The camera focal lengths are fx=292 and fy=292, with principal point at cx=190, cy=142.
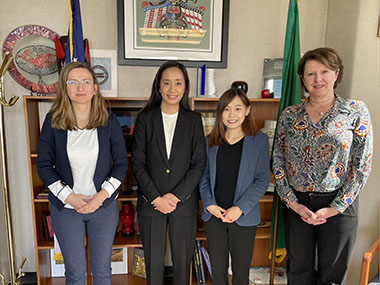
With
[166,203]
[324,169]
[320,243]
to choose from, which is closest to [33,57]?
[166,203]

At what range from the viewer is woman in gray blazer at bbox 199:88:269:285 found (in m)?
1.66

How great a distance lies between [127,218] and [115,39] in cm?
139

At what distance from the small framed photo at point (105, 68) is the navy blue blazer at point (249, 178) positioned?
1058 mm

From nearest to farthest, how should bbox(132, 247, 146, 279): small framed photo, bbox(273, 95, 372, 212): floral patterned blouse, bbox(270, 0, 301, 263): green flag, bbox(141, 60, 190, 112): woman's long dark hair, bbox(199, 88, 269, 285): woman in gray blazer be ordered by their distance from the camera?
bbox(273, 95, 372, 212): floral patterned blouse, bbox(199, 88, 269, 285): woman in gray blazer, bbox(141, 60, 190, 112): woman's long dark hair, bbox(270, 0, 301, 263): green flag, bbox(132, 247, 146, 279): small framed photo

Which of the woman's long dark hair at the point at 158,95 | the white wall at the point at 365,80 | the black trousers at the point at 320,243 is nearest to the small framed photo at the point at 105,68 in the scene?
the woman's long dark hair at the point at 158,95

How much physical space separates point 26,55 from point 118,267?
1.81 meters

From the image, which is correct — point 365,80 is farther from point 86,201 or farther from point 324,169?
point 86,201

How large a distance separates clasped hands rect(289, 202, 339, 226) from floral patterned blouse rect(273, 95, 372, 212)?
0.04 m

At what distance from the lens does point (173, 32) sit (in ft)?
7.48

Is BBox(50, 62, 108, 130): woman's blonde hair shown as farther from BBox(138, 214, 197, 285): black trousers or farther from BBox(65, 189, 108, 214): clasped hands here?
BBox(138, 214, 197, 285): black trousers

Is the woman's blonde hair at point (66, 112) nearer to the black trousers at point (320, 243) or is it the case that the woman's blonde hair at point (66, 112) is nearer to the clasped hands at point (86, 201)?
the clasped hands at point (86, 201)

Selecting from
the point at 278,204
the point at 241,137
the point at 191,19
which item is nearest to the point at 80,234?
the point at 241,137

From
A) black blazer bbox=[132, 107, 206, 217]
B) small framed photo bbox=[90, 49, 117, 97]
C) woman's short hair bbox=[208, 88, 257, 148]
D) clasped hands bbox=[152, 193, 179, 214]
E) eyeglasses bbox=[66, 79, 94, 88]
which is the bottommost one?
clasped hands bbox=[152, 193, 179, 214]

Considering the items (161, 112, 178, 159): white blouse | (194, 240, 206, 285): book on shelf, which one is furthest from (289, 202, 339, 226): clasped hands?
(194, 240, 206, 285): book on shelf
